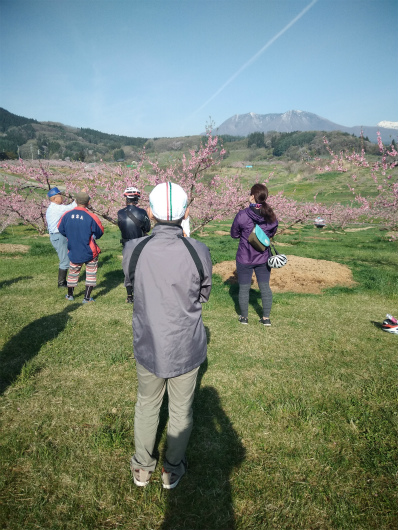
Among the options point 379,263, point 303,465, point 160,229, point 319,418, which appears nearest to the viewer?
point 160,229

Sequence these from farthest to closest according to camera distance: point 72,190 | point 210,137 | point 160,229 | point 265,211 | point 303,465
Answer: point 72,190 < point 210,137 < point 265,211 < point 303,465 < point 160,229

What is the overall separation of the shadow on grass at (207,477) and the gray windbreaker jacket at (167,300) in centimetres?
110

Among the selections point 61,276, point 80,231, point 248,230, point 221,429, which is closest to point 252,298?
point 248,230

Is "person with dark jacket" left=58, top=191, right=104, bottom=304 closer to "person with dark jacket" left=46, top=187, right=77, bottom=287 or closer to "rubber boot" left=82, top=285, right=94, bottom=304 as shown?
"rubber boot" left=82, top=285, right=94, bottom=304

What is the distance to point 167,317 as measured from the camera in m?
2.12

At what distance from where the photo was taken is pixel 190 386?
230 cm

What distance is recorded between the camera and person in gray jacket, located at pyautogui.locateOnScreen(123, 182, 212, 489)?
208cm

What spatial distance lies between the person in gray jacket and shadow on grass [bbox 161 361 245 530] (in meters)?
0.21

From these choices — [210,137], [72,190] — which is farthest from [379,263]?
[72,190]

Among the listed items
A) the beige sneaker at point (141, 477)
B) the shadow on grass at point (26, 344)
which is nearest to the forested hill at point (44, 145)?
the shadow on grass at point (26, 344)

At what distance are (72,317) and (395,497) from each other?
5.54m

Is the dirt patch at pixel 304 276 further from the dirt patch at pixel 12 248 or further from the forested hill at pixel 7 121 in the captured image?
the forested hill at pixel 7 121

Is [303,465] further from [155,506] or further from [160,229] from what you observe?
[160,229]

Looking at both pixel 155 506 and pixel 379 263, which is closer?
pixel 155 506
